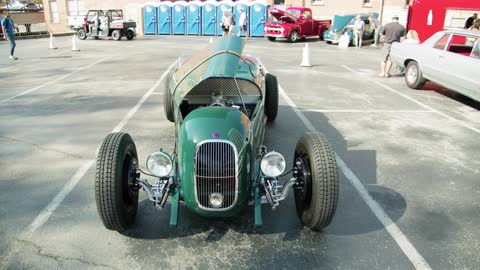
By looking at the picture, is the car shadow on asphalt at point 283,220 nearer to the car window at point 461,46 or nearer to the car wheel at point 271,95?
the car wheel at point 271,95

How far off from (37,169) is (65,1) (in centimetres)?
3695

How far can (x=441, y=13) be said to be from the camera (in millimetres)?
17625

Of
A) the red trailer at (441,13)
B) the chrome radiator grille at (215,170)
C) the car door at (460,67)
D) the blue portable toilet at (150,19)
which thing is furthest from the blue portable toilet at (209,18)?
the chrome radiator grille at (215,170)

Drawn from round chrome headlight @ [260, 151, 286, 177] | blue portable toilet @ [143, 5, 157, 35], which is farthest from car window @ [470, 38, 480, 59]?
blue portable toilet @ [143, 5, 157, 35]

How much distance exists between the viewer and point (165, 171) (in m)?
3.66

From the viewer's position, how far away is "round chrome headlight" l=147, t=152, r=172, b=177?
3648 mm

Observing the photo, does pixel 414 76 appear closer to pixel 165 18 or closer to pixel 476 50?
pixel 476 50

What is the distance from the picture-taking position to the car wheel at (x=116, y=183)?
11.5 ft

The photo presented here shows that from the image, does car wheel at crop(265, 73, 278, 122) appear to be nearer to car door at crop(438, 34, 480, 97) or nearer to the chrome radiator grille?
the chrome radiator grille

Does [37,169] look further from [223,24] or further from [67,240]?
[223,24]

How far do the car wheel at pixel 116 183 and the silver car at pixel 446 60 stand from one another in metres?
7.88

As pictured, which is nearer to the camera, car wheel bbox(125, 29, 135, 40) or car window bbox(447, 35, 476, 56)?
car window bbox(447, 35, 476, 56)

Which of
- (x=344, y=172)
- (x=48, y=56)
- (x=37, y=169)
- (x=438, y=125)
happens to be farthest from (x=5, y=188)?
(x=48, y=56)

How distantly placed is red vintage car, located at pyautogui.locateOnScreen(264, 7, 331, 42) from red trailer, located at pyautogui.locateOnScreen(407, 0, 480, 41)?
23.8 ft
